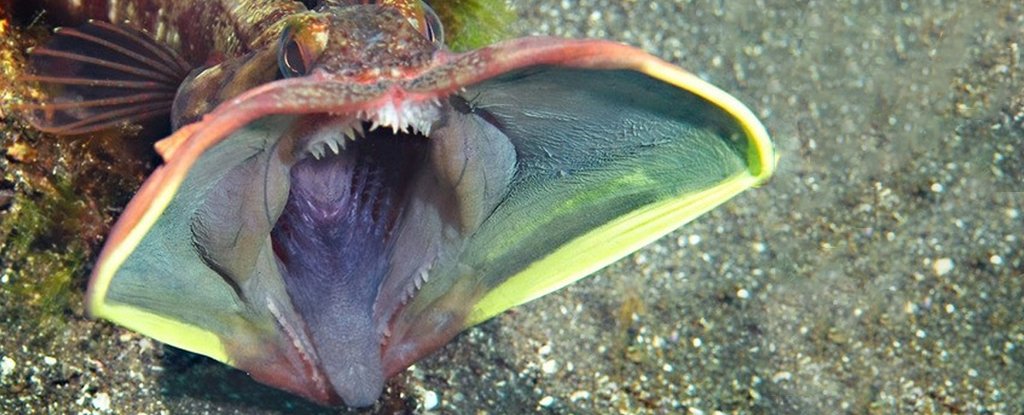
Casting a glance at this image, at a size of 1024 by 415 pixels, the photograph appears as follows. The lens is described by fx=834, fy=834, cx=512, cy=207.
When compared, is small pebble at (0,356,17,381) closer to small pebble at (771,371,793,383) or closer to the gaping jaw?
the gaping jaw

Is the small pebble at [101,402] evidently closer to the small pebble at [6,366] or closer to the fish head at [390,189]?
the small pebble at [6,366]

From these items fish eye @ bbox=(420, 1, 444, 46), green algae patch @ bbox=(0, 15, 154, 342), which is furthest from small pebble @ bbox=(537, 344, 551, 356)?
green algae patch @ bbox=(0, 15, 154, 342)

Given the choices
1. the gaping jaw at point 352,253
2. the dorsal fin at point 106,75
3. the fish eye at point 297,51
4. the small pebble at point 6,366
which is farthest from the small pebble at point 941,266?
the small pebble at point 6,366

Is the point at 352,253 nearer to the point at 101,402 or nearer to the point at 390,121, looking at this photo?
the point at 390,121

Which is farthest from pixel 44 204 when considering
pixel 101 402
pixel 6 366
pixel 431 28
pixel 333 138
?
pixel 333 138

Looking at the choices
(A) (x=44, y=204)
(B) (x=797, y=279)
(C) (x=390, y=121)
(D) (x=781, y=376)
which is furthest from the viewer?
(B) (x=797, y=279)

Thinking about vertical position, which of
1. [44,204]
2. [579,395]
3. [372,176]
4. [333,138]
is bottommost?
[579,395]

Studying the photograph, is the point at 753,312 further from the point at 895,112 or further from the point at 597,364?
the point at 895,112
